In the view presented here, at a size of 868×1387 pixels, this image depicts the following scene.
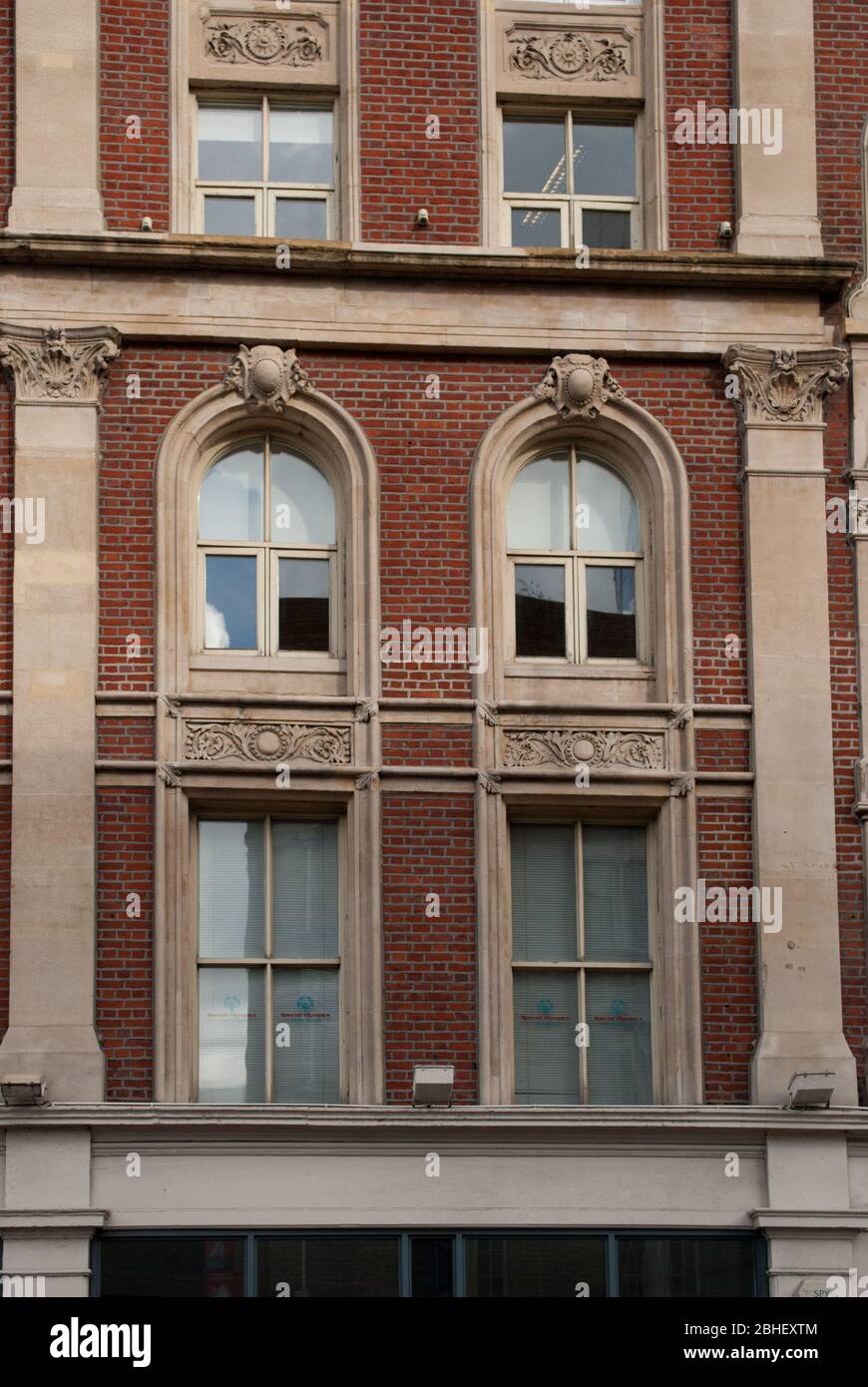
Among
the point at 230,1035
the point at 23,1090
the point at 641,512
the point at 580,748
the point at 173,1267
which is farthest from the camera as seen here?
the point at 641,512

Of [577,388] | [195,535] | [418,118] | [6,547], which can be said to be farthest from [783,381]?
[6,547]

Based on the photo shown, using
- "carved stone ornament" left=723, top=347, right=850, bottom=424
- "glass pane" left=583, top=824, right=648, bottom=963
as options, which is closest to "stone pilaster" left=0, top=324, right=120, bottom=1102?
"glass pane" left=583, top=824, right=648, bottom=963

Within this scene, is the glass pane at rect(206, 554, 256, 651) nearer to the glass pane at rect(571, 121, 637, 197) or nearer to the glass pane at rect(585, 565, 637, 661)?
the glass pane at rect(585, 565, 637, 661)

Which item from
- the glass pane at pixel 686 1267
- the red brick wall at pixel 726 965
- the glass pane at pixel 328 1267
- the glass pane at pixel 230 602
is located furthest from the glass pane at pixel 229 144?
the glass pane at pixel 686 1267

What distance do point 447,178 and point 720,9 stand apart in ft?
9.89

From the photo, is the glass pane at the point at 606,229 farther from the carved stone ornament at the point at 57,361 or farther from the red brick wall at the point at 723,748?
the red brick wall at the point at 723,748

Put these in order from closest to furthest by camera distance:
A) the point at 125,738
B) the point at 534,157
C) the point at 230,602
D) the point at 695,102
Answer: the point at 125,738 → the point at 230,602 → the point at 695,102 → the point at 534,157

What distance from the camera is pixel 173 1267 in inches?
892

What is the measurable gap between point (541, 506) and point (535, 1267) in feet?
21.6

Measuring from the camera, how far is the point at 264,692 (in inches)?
950

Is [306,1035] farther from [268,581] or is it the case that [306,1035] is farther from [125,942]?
[268,581]

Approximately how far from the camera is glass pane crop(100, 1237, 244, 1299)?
22.6 m

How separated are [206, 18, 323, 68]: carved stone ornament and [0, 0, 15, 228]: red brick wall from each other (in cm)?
176
